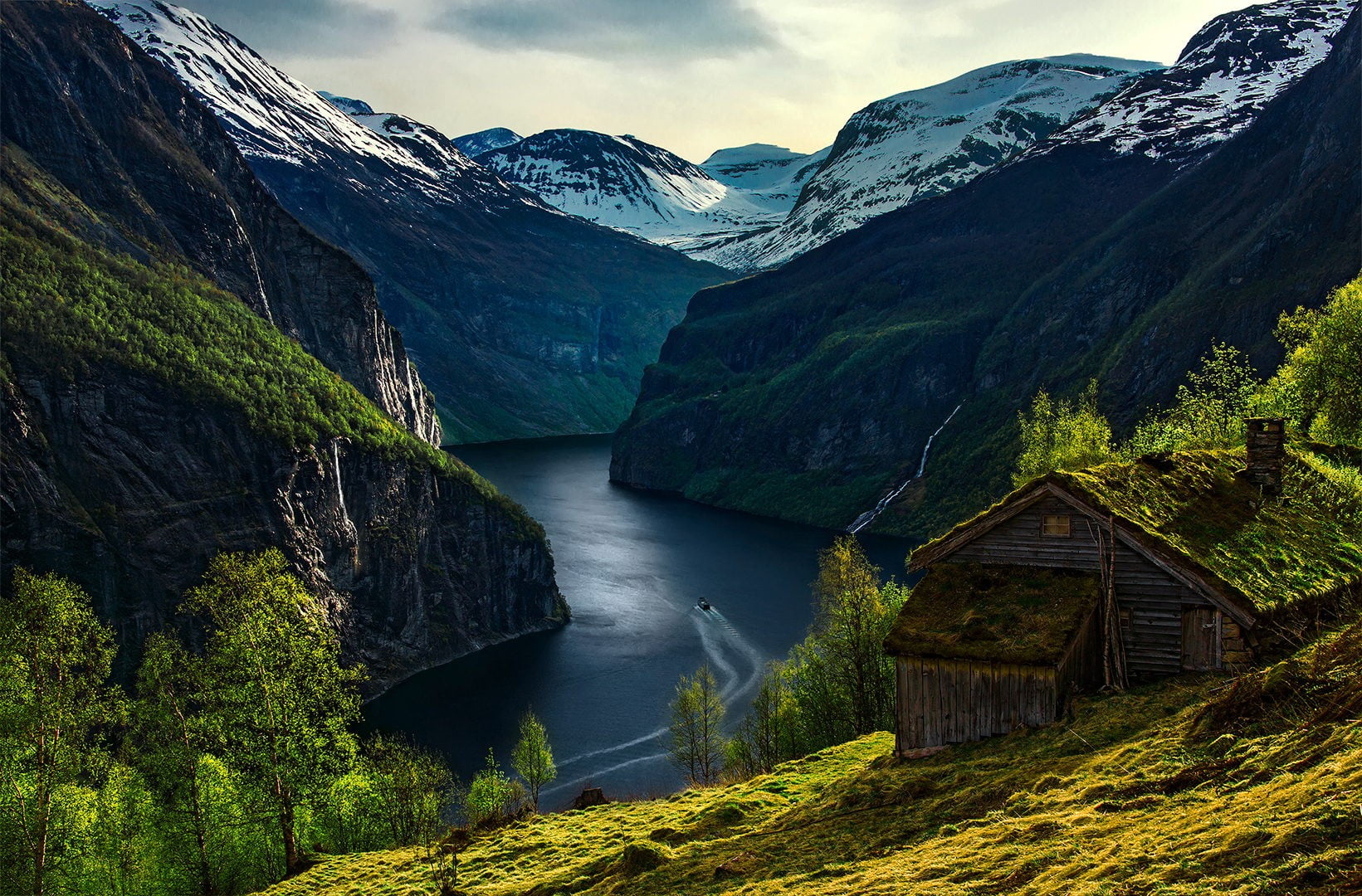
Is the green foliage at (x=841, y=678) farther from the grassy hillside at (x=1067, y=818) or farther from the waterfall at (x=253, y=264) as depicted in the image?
the waterfall at (x=253, y=264)

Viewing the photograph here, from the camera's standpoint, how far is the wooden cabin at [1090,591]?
96.0 ft

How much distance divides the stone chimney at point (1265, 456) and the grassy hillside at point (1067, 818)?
11.2 m

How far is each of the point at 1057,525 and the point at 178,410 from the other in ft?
341

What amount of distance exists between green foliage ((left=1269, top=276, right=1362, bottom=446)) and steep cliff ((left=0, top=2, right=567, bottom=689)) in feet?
314

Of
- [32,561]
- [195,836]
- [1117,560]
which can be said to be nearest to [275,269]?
[32,561]

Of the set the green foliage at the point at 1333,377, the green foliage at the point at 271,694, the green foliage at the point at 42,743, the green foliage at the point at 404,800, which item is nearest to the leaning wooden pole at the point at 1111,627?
the green foliage at the point at 1333,377

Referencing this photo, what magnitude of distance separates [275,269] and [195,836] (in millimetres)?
137803

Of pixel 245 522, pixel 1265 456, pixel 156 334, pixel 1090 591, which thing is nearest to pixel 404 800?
pixel 1090 591

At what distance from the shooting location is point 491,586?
13475cm

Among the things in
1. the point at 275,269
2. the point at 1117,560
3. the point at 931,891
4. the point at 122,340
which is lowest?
the point at 931,891

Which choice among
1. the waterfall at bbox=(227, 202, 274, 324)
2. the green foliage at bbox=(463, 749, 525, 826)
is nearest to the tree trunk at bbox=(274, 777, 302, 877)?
the green foliage at bbox=(463, 749, 525, 826)

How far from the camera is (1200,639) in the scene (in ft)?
99.0

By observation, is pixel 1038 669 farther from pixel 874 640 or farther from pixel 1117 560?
pixel 874 640

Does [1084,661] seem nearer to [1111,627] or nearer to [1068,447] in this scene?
[1111,627]
